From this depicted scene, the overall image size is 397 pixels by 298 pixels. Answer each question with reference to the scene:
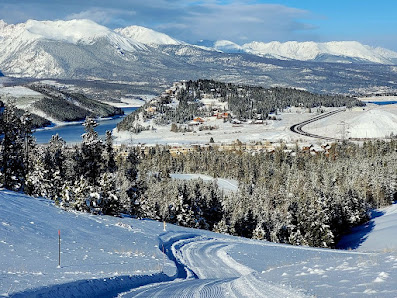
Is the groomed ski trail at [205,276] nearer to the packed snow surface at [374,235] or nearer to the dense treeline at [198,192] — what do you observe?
the dense treeline at [198,192]

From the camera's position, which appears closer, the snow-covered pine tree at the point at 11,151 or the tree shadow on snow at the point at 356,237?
the snow-covered pine tree at the point at 11,151

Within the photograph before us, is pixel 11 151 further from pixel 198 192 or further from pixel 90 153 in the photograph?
pixel 198 192

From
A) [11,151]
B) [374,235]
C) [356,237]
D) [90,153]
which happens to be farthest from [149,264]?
[356,237]

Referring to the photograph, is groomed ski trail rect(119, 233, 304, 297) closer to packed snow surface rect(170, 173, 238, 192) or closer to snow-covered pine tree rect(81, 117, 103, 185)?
snow-covered pine tree rect(81, 117, 103, 185)

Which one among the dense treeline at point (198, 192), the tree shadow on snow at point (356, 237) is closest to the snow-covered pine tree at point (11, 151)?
the dense treeline at point (198, 192)

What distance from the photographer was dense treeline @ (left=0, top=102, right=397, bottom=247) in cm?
4447

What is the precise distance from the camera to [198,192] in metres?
68.9

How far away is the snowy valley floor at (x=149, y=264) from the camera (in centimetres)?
1283

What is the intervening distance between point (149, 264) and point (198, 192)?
4980 cm

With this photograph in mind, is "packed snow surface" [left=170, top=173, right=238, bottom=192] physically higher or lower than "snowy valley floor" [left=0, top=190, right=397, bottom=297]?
lower

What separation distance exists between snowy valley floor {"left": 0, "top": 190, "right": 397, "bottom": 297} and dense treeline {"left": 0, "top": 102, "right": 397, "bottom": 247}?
7.26 m

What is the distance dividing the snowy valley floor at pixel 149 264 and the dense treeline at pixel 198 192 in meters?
7.26

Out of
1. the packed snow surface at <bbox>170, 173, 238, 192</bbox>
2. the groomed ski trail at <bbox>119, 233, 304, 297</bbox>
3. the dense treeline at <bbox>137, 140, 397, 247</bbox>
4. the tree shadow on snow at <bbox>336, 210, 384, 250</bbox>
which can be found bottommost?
the packed snow surface at <bbox>170, 173, 238, 192</bbox>

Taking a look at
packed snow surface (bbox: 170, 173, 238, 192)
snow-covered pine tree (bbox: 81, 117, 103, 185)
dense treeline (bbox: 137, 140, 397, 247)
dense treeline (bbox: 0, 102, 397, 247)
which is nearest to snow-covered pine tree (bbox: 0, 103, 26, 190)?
dense treeline (bbox: 0, 102, 397, 247)
